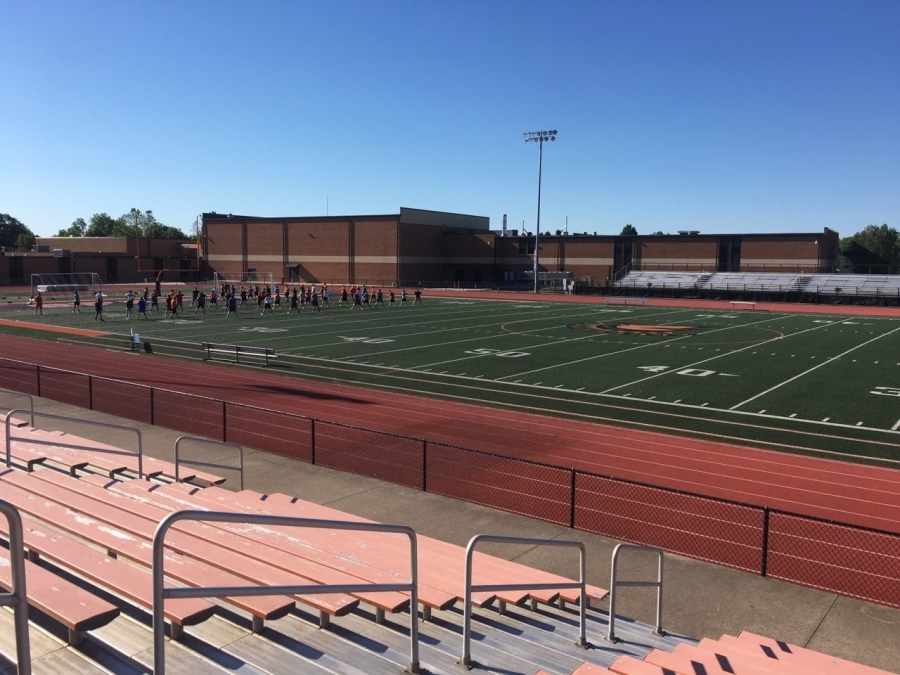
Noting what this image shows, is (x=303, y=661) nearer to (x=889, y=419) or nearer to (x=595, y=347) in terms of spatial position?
(x=889, y=419)

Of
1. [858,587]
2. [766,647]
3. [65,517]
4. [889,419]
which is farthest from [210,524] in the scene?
[889,419]

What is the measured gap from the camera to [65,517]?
5875mm

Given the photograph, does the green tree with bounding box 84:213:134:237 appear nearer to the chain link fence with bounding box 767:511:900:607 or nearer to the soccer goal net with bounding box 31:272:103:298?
the soccer goal net with bounding box 31:272:103:298

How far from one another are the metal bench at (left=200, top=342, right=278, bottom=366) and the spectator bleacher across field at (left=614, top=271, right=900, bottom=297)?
4835 centimetres

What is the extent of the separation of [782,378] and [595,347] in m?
9.15

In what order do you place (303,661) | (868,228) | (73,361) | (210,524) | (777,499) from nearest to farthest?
(303,661) < (210,524) < (777,499) < (73,361) < (868,228)

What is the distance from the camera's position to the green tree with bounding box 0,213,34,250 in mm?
147875

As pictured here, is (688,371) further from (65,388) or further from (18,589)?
(18,589)

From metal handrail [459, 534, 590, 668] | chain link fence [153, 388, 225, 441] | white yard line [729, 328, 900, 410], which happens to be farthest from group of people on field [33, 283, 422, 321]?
metal handrail [459, 534, 590, 668]

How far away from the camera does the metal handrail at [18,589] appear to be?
284cm

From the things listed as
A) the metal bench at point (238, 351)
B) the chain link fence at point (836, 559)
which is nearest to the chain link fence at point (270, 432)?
the chain link fence at point (836, 559)

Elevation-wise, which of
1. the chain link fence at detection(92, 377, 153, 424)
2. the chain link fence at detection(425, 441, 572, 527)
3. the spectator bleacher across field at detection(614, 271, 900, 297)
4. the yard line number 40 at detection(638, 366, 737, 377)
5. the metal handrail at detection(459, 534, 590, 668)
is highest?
the spectator bleacher across field at detection(614, 271, 900, 297)

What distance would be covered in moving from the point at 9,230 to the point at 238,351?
486 feet

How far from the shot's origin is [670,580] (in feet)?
30.4
